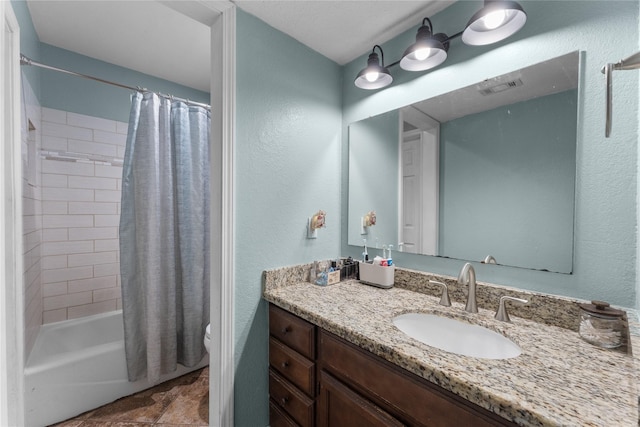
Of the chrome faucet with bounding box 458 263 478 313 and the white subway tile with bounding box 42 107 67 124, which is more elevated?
the white subway tile with bounding box 42 107 67 124

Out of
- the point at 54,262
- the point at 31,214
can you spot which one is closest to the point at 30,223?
the point at 31,214

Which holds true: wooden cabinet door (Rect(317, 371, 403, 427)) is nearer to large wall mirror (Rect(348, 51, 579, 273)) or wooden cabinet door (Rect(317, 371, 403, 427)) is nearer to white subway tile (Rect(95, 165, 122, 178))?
large wall mirror (Rect(348, 51, 579, 273))

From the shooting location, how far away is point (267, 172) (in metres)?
1.50

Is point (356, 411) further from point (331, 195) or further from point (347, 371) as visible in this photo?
point (331, 195)

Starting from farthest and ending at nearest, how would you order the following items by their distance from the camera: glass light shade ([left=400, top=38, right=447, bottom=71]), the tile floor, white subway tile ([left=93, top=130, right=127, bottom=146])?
white subway tile ([left=93, top=130, right=127, bottom=146]) → the tile floor → glass light shade ([left=400, top=38, right=447, bottom=71])

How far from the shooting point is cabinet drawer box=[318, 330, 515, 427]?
2.38 ft

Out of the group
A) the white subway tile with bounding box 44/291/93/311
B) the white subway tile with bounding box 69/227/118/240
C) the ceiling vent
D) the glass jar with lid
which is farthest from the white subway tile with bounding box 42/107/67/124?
the glass jar with lid

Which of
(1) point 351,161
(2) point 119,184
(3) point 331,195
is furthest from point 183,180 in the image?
(1) point 351,161

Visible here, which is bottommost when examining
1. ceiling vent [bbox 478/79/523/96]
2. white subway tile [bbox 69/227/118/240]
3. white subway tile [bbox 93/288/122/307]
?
white subway tile [bbox 93/288/122/307]

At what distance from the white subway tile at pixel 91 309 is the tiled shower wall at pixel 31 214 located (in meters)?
0.21

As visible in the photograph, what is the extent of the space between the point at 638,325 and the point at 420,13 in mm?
1563

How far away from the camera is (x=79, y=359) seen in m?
1.70

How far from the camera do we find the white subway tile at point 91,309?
86.9 inches

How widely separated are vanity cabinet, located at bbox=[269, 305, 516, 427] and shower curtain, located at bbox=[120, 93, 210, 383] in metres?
0.99
